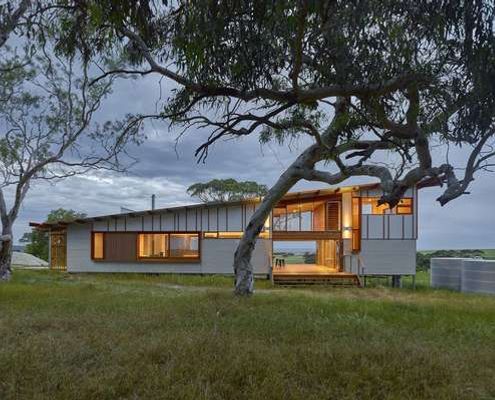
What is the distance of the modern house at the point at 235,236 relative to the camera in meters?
22.1

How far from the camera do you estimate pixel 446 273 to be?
22.3 metres

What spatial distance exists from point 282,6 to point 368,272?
18.9 meters

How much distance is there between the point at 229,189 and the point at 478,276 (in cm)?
1944

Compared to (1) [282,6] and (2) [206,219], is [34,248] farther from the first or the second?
(1) [282,6]

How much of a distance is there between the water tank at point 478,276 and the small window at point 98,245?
16385 millimetres

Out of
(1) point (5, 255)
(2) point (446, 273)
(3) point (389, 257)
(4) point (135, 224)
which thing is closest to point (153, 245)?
(4) point (135, 224)

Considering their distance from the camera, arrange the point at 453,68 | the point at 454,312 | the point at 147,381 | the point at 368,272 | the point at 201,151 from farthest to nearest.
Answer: the point at 368,272 < the point at 454,312 < the point at 201,151 < the point at 453,68 < the point at 147,381

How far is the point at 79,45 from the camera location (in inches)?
283

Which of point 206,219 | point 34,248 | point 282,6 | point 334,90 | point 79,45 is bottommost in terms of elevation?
point 34,248

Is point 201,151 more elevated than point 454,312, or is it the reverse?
point 201,151

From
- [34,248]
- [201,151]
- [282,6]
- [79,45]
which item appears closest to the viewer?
[282,6]

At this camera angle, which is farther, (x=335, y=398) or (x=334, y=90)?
(x=334, y=90)

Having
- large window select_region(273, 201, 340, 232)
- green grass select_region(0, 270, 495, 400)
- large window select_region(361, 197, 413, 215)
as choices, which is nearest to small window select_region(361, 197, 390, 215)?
large window select_region(361, 197, 413, 215)

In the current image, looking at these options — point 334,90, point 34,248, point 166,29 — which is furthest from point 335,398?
point 34,248
